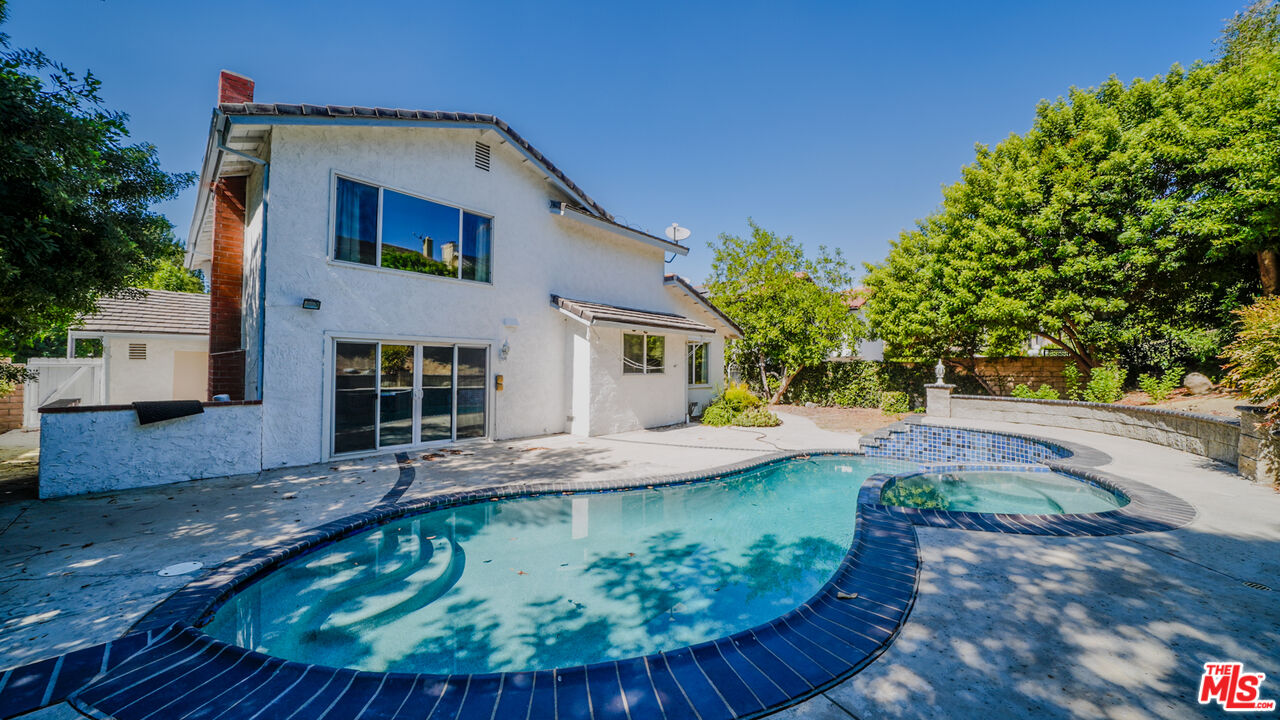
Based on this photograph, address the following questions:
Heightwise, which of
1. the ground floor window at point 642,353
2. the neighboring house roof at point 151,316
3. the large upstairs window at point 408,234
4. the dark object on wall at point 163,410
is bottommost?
the dark object on wall at point 163,410

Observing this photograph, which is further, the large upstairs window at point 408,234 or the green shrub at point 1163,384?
the green shrub at point 1163,384

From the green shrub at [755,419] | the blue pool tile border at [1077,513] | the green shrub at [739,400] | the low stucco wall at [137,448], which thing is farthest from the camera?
the green shrub at [739,400]

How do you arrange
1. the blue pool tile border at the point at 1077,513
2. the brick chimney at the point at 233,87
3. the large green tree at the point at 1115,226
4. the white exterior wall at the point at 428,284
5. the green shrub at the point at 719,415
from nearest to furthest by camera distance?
the blue pool tile border at the point at 1077,513 → the white exterior wall at the point at 428,284 → the brick chimney at the point at 233,87 → the large green tree at the point at 1115,226 → the green shrub at the point at 719,415

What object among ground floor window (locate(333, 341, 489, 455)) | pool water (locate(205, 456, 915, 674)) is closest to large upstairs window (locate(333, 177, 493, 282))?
→ ground floor window (locate(333, 341, 489, 455))

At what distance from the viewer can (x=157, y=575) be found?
4129mm

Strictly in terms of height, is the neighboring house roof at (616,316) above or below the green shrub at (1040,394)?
above

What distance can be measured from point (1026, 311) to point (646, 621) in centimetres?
1752

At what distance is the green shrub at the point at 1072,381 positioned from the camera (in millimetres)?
15192

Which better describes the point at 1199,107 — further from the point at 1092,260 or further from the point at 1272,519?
the point at 1272,519

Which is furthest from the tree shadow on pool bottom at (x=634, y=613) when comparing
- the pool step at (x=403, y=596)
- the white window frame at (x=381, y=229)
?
the white window frame at (x=381, y=229)

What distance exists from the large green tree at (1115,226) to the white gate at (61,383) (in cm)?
2775

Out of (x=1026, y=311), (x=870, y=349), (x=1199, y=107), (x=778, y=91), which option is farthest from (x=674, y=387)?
(x=870, y=349)

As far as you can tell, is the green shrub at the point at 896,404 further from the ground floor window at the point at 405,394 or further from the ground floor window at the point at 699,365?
the ground floor window at the point at 405,394

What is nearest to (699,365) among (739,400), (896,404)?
(739,400)
